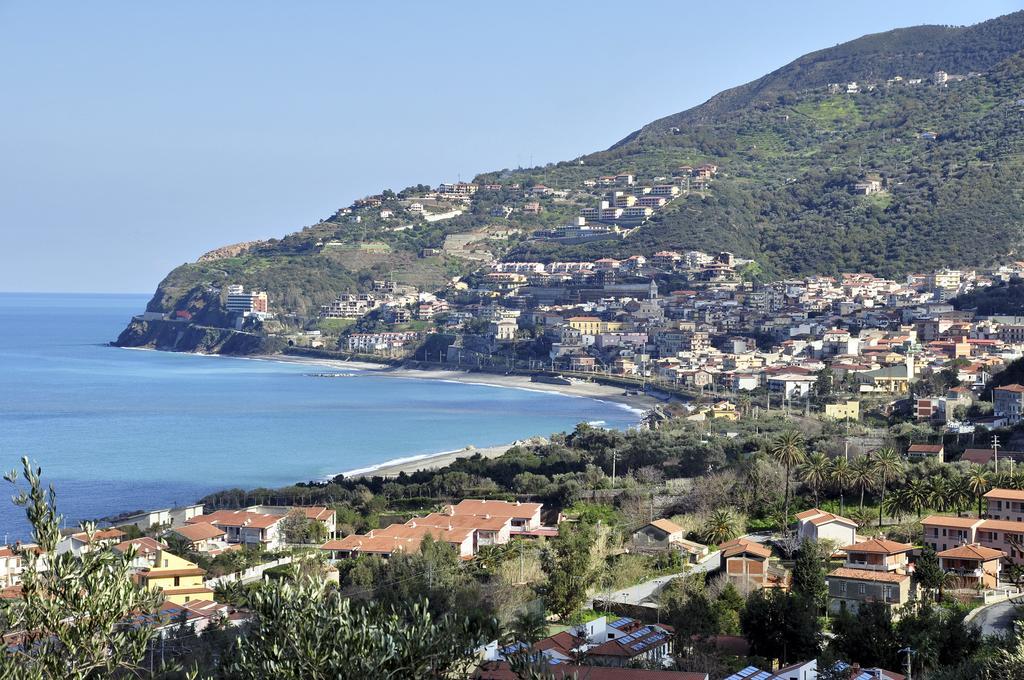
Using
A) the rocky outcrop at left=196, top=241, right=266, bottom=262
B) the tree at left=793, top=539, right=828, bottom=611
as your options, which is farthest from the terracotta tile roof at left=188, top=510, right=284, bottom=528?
the rocky outcrop at left=196, top=241, right=266, bottom=262

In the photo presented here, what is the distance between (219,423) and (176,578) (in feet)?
94.8

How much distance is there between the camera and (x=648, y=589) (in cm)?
1859

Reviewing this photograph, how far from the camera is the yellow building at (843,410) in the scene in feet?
129

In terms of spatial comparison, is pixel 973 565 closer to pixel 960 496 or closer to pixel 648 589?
pixel 960 496

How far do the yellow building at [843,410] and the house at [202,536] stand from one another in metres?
20.4

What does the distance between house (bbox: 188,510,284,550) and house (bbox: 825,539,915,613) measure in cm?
994

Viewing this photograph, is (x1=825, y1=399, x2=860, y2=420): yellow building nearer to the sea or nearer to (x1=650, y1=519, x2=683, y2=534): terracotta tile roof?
the sea

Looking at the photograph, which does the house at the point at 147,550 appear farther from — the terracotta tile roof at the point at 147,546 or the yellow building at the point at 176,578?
the yellow building at the point at 176,578

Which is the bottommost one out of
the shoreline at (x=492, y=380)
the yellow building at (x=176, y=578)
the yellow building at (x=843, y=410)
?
the shoreline at (x=492, y=380)

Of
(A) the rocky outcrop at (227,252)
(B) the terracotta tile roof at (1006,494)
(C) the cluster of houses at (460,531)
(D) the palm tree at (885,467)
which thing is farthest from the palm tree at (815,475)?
(A) the rocky outcrop at (227,252)

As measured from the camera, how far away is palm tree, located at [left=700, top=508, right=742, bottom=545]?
21406 mm

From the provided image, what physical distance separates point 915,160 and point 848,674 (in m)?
82.6

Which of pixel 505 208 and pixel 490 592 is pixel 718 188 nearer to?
pixel 505 208

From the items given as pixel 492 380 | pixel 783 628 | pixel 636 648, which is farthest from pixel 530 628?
pixel 492 380
